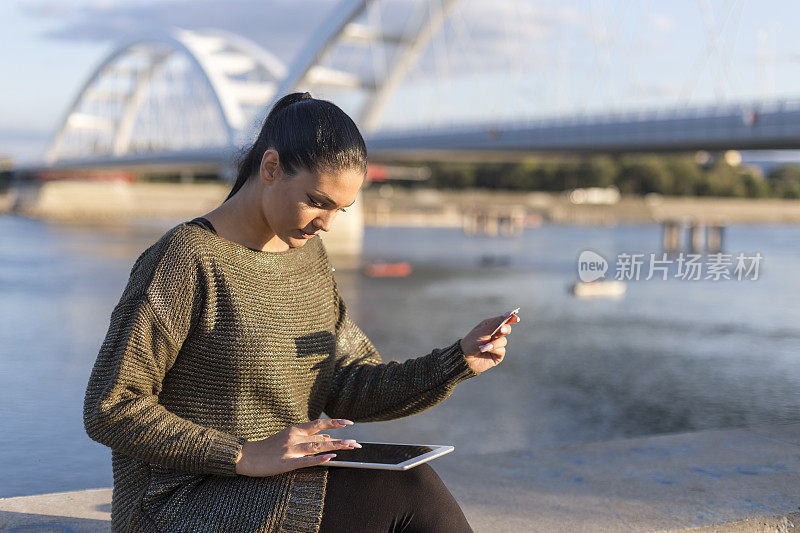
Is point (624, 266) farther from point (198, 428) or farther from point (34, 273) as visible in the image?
point (34, 273)

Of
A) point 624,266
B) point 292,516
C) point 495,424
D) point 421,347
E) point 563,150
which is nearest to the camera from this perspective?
point 292,516

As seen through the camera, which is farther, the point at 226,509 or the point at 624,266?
the point at 624,266

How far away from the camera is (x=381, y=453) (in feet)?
5.18

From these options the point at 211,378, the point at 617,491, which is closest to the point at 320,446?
the point at 211,378

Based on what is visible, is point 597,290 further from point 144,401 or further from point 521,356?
point 144,401

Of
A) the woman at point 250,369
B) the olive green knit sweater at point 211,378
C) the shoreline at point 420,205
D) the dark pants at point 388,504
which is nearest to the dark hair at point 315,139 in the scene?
the woman at point 250,369

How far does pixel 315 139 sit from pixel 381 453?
1.70ft

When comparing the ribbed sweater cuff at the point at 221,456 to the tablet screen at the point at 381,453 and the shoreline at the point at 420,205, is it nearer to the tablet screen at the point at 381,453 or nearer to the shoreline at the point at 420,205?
the tablet screen at the point at 381,453

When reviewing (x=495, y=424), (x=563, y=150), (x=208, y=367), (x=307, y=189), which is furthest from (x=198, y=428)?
(x=563, y=150)

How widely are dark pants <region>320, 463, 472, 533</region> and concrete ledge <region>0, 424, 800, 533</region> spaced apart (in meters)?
0.78

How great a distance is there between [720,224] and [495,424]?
31426 millimetres

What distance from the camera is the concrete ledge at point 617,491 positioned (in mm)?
2244

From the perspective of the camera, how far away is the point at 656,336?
11.6m

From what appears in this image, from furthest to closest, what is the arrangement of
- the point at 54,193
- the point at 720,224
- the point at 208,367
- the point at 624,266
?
1. the point at 54,193
2. the point at 720,224
3. the point at 624,266
4. the point at 208,367
